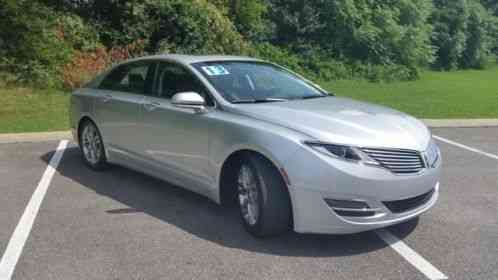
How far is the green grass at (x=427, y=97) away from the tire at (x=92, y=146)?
7.23 metres

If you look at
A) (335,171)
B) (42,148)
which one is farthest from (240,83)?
(42,148)

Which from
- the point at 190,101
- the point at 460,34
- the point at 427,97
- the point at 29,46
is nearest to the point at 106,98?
the point at 190,101

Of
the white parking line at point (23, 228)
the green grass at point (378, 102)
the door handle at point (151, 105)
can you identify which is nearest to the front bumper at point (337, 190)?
the door handle at point (151, 105)

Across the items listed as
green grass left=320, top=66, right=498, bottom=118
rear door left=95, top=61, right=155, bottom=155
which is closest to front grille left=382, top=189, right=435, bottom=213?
rear door left=95, top=61, right=155, bottom=155

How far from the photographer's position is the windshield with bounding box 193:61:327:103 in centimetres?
507

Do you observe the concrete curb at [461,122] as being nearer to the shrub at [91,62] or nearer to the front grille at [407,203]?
the front grille at [407,203]

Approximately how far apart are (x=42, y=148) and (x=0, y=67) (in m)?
7.96

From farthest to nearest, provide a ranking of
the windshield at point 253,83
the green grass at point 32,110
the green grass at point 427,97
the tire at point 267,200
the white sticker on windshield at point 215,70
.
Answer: the green grass at point 427,97 < the green grass at point 32,110 < the white sticker on windshield at point 215,70 < the windshield at point 253,83 < the tire at point 267,200

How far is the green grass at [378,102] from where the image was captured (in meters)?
10.5

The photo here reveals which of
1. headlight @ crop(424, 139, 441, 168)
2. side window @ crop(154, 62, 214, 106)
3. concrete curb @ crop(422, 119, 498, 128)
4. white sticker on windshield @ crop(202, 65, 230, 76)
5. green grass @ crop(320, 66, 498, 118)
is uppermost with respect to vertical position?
white sticker on windshield @ crop(202, 65, 230, 76)

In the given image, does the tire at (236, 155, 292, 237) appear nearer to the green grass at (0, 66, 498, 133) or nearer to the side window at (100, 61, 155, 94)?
the side window at (100, 61, 155, 94)

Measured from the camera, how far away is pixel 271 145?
165 inches

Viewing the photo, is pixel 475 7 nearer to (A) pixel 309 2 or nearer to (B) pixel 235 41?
(A) pixel 309 2

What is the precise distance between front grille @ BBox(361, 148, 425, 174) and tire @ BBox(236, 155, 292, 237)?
71 cm
